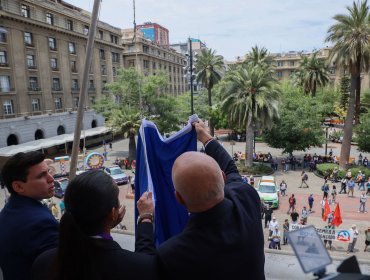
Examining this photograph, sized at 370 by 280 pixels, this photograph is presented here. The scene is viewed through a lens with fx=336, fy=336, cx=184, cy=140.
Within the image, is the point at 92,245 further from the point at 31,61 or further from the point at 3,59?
the point at 31,61

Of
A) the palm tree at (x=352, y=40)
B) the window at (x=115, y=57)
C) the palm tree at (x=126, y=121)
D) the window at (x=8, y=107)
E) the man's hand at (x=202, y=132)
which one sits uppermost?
the window at (x=115, y=57)

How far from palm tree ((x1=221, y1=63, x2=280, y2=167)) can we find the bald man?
2501cm

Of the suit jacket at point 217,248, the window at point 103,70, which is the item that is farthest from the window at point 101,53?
the suit jacket at point 217,248

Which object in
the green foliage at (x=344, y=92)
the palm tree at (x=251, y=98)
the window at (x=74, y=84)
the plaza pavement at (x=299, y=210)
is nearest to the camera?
the plaza pavement at (x=299, y=210)

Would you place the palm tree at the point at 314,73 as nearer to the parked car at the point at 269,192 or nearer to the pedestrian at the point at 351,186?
the pedestrian at the point at 351,186

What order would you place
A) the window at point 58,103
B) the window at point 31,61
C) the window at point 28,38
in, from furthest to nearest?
the window at point 58,103 < the window at point 31,61 < the window at point 28,38

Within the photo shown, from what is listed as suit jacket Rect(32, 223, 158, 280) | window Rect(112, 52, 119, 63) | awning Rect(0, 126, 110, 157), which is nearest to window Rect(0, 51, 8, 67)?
awning Rect(0, 126, 110, 157)

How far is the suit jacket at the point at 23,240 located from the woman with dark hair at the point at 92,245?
19 centimetres

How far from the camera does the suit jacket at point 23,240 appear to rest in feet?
6.91

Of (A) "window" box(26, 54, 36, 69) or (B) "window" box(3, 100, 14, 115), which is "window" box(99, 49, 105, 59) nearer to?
(A) "window" box(26, 54, 36, 69)

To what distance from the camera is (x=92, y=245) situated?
5.67ft

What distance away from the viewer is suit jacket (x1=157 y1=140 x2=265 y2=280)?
68.6 inches

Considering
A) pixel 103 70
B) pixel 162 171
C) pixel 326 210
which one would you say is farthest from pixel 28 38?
pixel 162 171

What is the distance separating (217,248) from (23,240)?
1.24 metres
